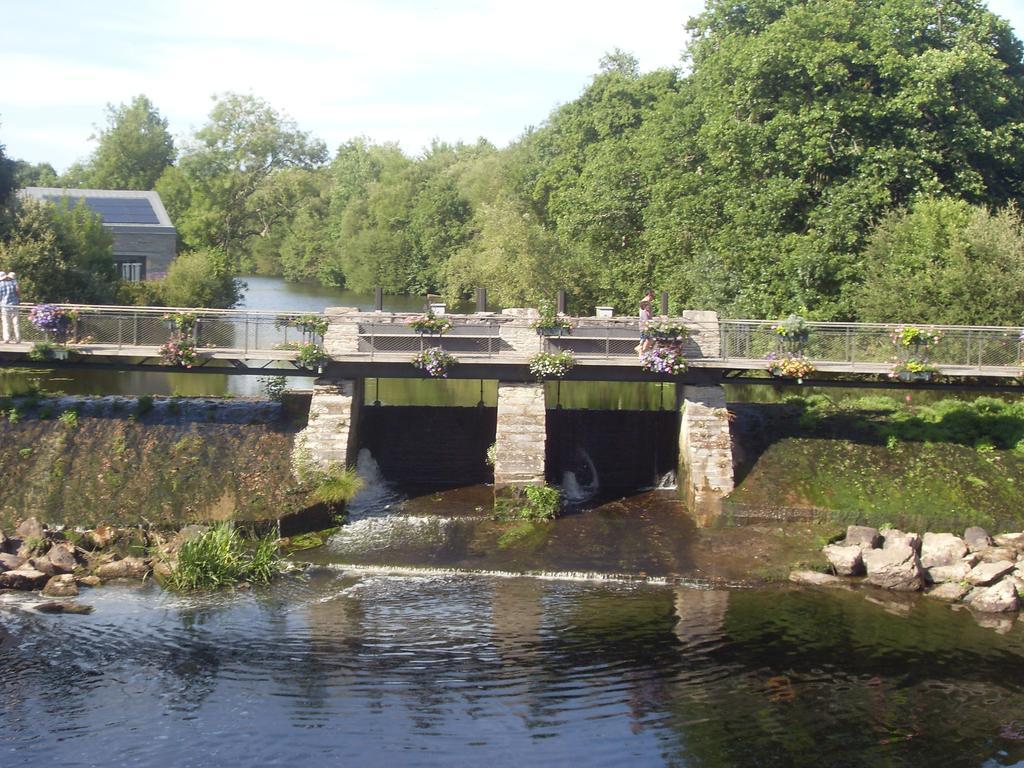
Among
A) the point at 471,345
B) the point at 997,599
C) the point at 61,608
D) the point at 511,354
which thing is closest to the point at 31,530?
the point at 61,608

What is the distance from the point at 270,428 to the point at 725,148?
2136cm

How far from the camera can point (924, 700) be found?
56.7 feet

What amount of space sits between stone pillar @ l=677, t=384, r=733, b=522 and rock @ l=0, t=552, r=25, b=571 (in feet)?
46.0

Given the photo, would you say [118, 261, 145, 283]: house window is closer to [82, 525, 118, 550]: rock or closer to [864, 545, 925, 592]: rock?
[82, 525, 118, 550]: rock

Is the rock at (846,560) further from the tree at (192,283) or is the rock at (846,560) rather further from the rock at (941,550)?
the tree at (192,283)

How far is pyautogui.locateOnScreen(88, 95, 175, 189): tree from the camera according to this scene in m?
97.3

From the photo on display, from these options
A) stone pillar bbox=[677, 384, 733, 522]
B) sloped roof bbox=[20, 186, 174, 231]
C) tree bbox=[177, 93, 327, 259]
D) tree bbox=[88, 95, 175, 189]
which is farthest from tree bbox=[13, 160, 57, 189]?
stone pillar bbox=[677, 384, 733, 522]

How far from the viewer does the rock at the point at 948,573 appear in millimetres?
22172

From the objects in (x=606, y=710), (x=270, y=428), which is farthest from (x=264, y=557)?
(x=606, y=710)

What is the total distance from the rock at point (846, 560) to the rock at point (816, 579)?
0.71 feet

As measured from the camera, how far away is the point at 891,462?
26.5 m

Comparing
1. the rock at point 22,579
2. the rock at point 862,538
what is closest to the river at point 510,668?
the rock at point 22,579

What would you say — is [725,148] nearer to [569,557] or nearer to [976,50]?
[976,50]

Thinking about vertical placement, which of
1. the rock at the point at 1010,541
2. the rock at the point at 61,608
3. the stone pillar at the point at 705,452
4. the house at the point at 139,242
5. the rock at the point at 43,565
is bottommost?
the rock at the point at 61,608
